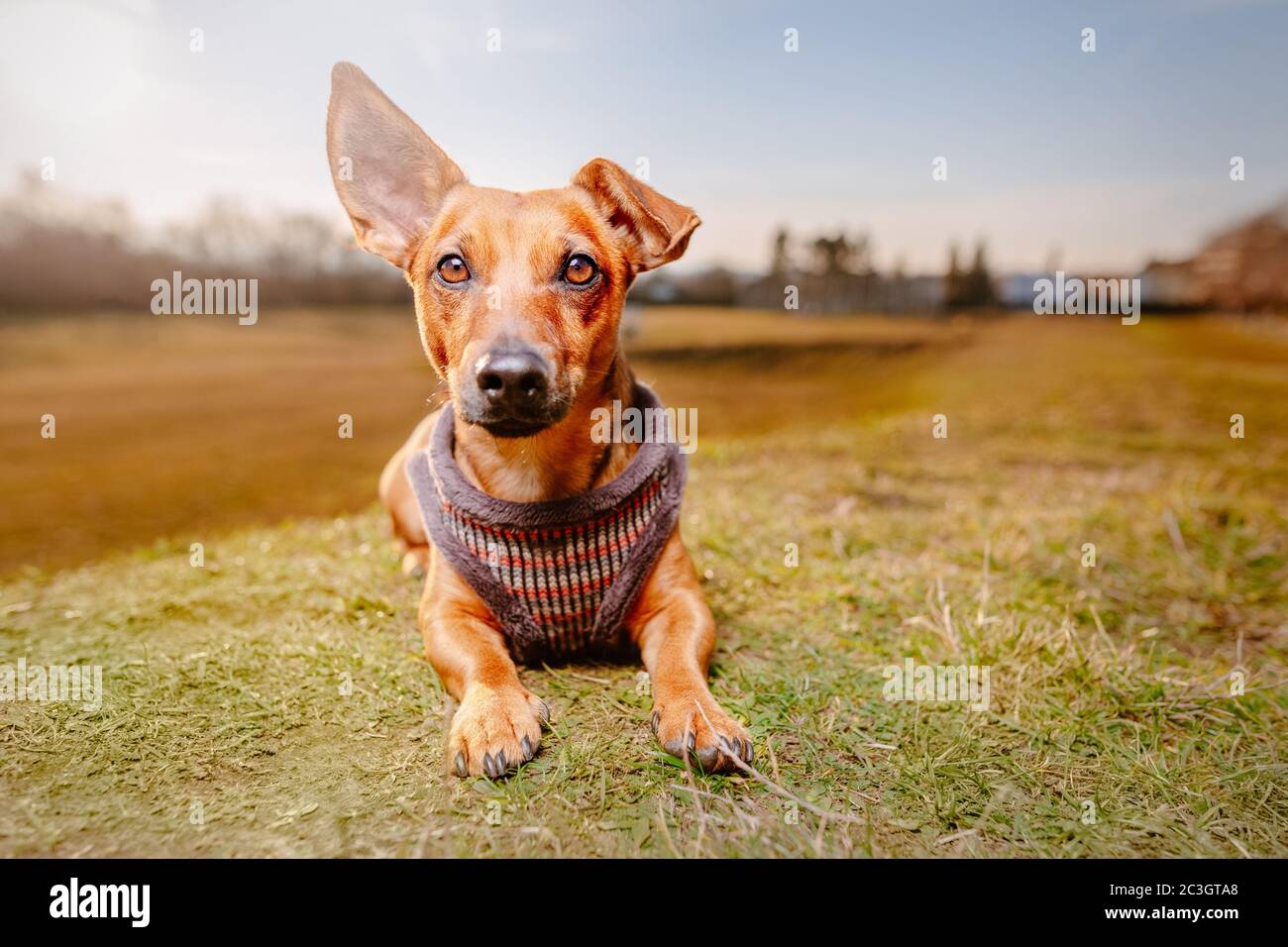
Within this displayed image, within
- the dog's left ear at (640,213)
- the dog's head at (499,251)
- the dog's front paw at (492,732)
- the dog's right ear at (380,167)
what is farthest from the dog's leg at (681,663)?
the dog's right ear at (380,167)

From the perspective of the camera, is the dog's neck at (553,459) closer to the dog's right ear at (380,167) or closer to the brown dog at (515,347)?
the brown dog at (515,347)

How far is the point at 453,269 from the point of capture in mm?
2900

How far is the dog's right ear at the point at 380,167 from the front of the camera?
3098mm

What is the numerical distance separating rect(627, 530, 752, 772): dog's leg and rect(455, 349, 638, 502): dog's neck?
46 cm

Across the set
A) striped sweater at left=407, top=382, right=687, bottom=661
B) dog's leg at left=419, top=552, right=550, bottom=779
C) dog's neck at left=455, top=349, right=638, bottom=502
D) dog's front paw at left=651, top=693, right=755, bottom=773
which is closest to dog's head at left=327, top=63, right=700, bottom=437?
dog's neck at left=455, top=349, right=638, bottom=502

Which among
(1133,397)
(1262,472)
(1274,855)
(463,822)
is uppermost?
(1133,397)

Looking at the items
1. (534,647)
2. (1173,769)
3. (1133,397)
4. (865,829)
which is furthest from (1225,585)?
(1133,397)

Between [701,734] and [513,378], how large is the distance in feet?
3.91

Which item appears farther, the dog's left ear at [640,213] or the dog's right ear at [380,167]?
the dog's right ear at [380,167]

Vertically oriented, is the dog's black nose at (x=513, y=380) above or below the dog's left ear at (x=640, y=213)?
below

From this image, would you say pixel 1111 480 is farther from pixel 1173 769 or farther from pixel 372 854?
pixel 372 854

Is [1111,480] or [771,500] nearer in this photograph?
[771,500]

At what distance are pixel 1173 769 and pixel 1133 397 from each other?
359 inches

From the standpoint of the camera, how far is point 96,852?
207 centimetres
